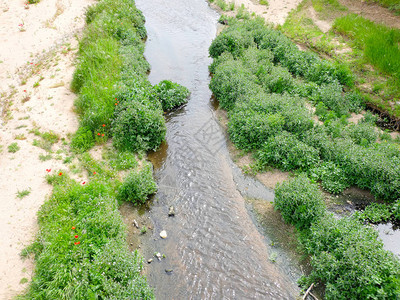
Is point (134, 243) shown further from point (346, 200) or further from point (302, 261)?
point (346, 200)

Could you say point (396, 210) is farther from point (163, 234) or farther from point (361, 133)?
point (163, 234)

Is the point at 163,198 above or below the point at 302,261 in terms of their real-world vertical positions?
below

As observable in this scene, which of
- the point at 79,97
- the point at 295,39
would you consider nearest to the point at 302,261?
the point at 79,97

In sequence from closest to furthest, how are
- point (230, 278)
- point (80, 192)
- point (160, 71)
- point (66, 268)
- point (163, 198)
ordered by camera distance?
point (66, 268) < point (230, 278) < point (80, 192) < point (163, 198) < point (160, 71)

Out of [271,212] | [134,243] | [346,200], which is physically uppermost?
[346,200]

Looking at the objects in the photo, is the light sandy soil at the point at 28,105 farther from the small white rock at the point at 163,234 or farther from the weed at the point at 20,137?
the small white rock at the point at 163,234

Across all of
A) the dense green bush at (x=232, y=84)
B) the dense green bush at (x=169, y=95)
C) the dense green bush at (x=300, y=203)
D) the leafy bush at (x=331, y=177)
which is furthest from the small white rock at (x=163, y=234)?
the dense green bush at (x=232, y=84)

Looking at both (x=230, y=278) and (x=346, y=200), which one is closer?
(x=230, y=278)
